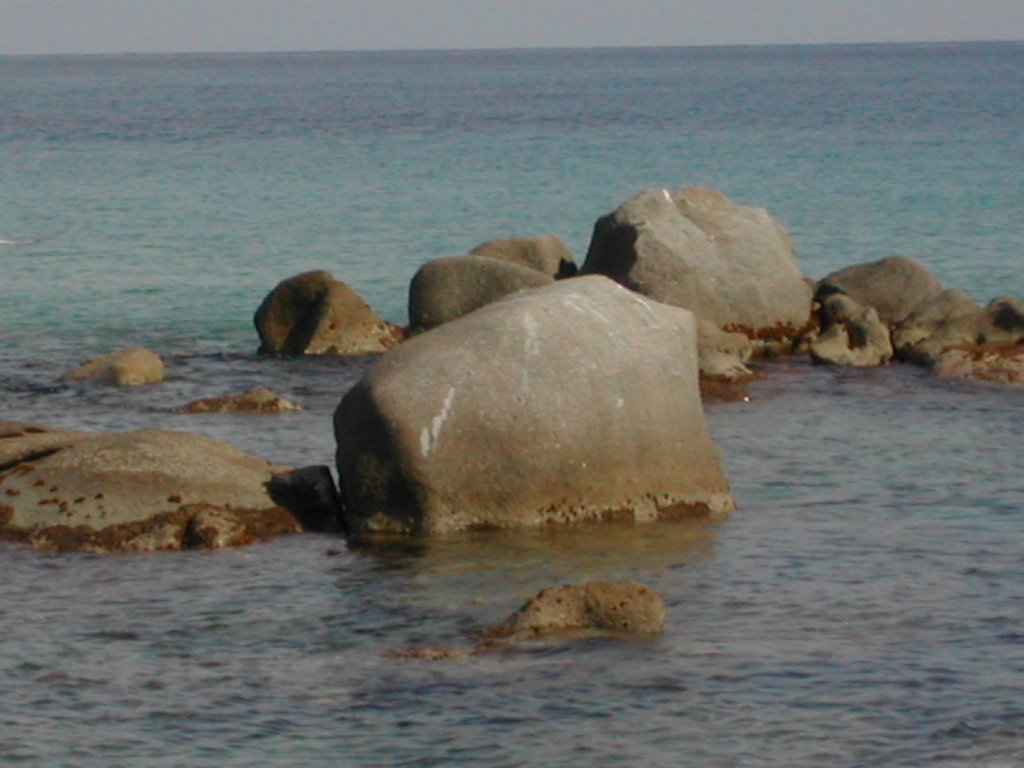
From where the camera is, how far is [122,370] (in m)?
23.8

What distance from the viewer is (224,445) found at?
17.1 meters

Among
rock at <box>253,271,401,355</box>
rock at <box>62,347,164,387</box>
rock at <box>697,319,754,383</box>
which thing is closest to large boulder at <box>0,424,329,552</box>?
rock at <box>62,347,164,387</box>

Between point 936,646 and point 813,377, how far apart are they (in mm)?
11362

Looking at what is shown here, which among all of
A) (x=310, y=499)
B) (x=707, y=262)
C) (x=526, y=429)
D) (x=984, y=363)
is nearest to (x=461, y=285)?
(x=707, y=262)

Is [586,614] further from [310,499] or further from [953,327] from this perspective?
[953,327]

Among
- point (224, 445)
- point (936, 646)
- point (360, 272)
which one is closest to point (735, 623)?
point (936, 646)

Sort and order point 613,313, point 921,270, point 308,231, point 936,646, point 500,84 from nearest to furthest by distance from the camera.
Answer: point 936,646
point 613,313
point 921,270
point 308,231
point 500,84

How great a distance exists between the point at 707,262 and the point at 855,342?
7.10 feet

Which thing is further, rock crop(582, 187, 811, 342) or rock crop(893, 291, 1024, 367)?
rock crop(582, 187, 811, 342)

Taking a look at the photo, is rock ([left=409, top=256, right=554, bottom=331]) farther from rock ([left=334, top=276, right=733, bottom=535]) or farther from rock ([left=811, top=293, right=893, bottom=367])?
rock ([left=334, top=276, right=733, bottom=535])

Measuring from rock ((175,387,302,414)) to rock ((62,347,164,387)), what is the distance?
6.24 ft

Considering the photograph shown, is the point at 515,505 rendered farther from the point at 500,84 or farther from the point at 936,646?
the point at 500,84

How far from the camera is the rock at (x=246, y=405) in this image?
71.4 feet

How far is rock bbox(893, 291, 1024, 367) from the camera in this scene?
979 inches
